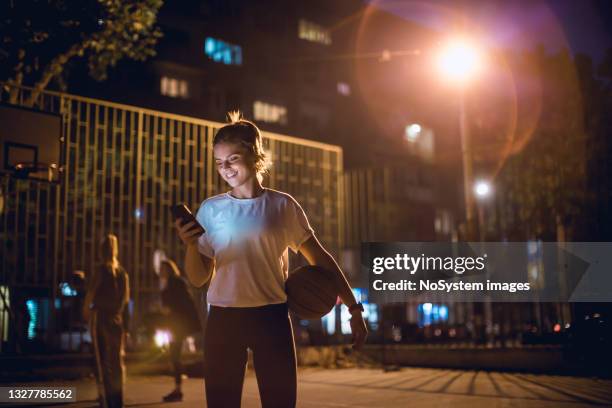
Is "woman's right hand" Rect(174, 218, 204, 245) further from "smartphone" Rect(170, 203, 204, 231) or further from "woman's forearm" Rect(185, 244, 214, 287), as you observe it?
"woman's forearm" Rect(185, 244, 214, 287)

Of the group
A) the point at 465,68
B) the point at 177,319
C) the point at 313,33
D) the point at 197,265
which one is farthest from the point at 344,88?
the point at 197,265

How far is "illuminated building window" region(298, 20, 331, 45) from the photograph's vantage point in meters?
43.2

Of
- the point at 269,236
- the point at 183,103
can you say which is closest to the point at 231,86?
the point at 183,103

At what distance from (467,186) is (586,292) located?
138 inches

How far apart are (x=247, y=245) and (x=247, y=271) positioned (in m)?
0.12

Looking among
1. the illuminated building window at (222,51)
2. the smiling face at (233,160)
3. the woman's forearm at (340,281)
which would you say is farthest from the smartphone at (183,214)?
the illuminated building window at (222,51)

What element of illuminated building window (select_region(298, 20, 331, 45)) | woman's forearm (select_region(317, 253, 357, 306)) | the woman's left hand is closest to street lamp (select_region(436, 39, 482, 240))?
woman's forearm (select_region(317, 253, 357, 306))

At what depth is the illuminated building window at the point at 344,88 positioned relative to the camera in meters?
45.5

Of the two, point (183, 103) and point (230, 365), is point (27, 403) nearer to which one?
point (230, 365)

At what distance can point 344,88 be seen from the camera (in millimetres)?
46094

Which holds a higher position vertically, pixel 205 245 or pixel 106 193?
pixel 106 193

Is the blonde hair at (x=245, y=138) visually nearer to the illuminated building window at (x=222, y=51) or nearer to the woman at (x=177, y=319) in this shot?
the woman at (x=177, y=319)

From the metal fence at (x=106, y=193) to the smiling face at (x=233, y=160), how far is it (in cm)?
757

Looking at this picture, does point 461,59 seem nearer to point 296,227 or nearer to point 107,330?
point 107,330
